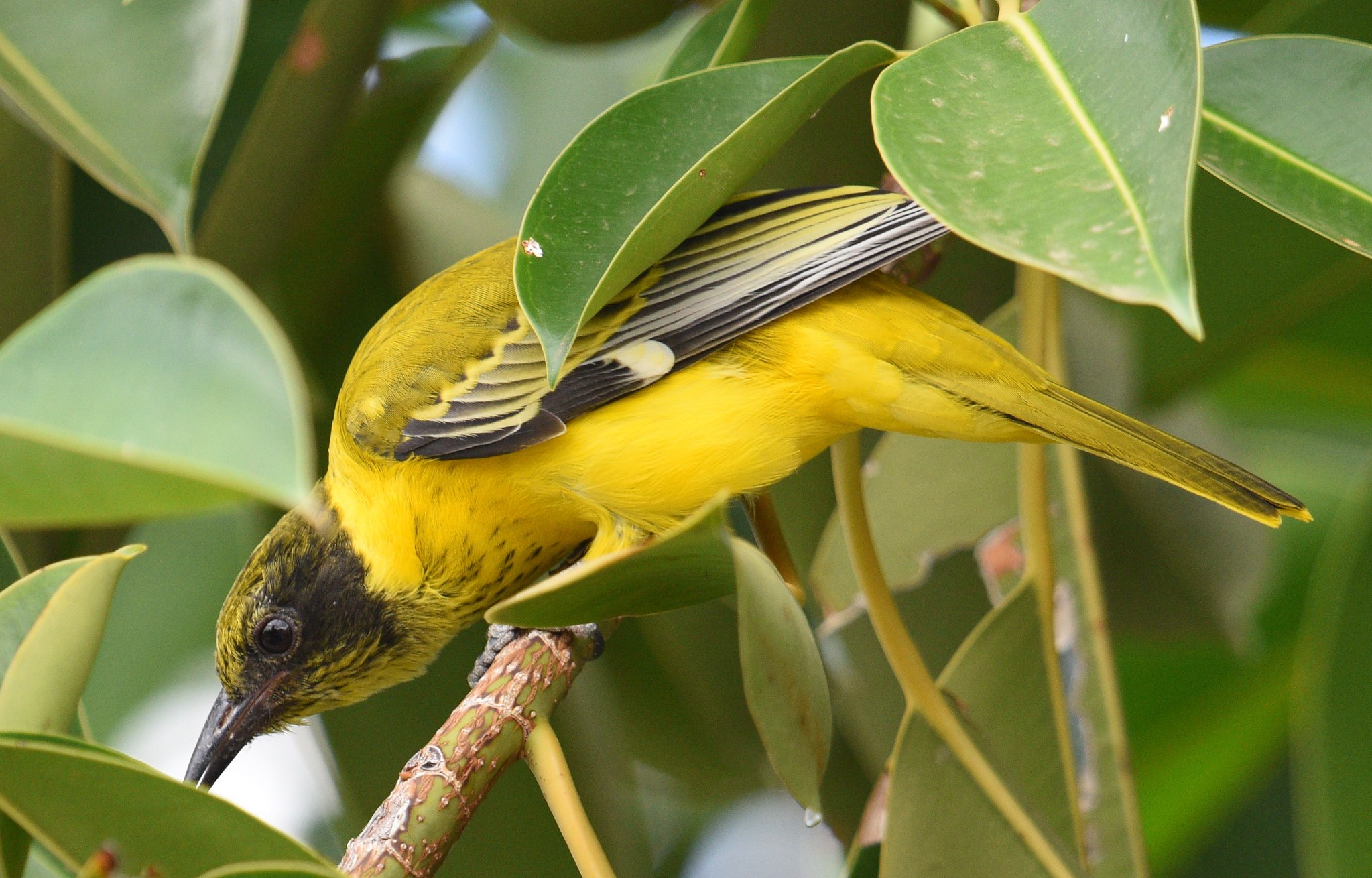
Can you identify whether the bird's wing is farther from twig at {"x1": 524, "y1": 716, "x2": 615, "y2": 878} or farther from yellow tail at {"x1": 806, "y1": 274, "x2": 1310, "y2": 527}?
twig at {"x1": 524, "y1": 716, "x2": 615, "y2": 878}

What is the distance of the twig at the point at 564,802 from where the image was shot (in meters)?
1.08

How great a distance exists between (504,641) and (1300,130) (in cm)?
126

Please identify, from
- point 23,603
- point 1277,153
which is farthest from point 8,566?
point 1277,153

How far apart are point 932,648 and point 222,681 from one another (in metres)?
1.26

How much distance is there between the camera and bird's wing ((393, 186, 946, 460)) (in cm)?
161

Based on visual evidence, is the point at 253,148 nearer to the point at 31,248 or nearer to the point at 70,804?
the point at 31,248

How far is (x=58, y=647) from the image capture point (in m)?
0.95

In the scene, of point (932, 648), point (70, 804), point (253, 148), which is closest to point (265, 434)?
point (70, 804)

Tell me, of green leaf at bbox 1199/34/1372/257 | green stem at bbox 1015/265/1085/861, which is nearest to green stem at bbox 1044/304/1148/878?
green stem at bbox 1015/265/1085/861

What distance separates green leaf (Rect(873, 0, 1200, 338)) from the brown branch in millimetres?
782

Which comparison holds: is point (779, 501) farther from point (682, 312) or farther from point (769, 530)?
point (682, 312)

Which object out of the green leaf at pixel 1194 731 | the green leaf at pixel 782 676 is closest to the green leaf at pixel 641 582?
the green leaf at pixel 782 676

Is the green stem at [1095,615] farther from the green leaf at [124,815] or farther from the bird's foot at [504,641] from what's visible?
the green leaf at [124,815]

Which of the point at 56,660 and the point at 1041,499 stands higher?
the point at 56,660
